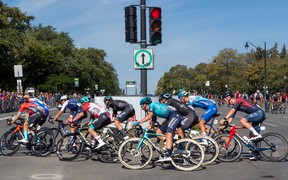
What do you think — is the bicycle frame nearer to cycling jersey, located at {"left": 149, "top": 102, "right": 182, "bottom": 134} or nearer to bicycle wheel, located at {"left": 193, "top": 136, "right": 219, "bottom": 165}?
cycling jersey, located at {"left": 149, "top": 102, "right": 182, "bottom": 134}

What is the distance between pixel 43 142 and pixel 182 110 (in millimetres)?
3728

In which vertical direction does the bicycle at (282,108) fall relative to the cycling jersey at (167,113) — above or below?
below

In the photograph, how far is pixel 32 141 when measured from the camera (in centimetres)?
1107

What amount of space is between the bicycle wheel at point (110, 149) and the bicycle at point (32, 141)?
1510mm

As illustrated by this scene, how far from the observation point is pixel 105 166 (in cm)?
962

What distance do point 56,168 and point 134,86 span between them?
2172cm

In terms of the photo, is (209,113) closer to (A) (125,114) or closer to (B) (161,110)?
(B) (161,110)

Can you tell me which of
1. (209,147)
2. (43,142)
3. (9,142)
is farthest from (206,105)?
(9,142)

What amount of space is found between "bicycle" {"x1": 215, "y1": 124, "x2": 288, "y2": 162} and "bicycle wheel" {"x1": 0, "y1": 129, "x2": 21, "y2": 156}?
518 cm

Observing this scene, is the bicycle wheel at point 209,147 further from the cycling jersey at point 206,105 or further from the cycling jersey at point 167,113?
the cycling jersey at point 206,105

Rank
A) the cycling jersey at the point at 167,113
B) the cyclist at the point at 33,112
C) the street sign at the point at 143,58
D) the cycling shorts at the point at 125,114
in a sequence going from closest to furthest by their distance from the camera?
the cycling jersey at the point at 167,113
the cyclist at the point at 33,112
the cycling shorts at the point at 125,114
the street sign at the point at 143,58

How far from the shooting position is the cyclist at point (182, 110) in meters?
9.80

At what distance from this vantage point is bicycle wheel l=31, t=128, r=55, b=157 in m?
10.9

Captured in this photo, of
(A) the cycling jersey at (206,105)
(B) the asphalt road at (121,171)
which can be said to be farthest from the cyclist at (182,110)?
(B) the asphalt road at (121,171)
